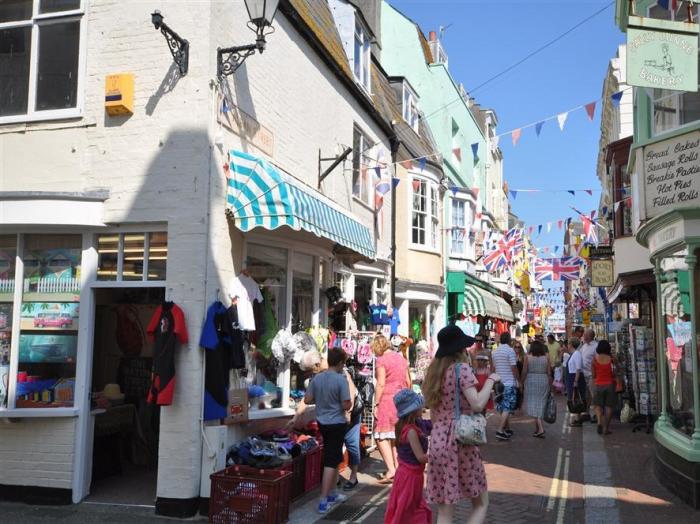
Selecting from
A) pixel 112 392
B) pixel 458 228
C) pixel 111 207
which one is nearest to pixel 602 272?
pixel 458 228

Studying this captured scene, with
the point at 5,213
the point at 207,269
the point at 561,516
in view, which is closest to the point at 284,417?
the point at 207,269

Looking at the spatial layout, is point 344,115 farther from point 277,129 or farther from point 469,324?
point 469,324

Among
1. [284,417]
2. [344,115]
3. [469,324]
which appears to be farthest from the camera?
[469,324]

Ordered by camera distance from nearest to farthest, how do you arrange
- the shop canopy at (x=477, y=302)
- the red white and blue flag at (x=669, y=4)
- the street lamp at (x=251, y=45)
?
the street lamp at (x=251, y=45), the red white and blue flag at (x=669, y=4), the shop canopy at (x=477, y=302)

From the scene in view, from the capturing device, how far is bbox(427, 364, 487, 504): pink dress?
194 inches

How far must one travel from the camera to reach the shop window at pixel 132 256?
7.08 metres

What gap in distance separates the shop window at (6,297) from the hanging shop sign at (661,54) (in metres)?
7.05

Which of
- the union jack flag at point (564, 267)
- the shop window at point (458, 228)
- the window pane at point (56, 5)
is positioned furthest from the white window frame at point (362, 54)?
the union jack flag at point (564, 267)

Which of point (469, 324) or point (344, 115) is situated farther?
point (469, 324)

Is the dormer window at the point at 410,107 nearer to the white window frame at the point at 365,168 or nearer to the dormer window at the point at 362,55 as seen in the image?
the dormer window at the point at 362,55

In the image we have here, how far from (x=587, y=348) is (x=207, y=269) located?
9.84m

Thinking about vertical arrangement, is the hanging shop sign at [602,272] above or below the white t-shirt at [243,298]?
above

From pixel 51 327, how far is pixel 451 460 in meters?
4.88

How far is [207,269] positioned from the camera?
6738mm
